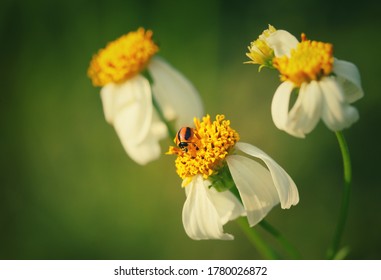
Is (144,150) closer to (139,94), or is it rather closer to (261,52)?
(139,94)

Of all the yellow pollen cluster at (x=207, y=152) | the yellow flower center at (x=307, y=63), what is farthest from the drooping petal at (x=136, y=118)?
the yellow flower center at (x=307, y=63)

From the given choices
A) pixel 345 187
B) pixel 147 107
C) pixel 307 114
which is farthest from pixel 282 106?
pixel 147 107

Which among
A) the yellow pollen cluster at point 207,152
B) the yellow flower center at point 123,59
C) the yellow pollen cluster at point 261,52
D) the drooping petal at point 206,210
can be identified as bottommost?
the drooping petal at point 206,210

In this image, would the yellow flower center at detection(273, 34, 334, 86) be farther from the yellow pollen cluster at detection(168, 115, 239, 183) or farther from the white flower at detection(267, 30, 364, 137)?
the yellow pollen cluster at detection(168, 115, 239, 183)

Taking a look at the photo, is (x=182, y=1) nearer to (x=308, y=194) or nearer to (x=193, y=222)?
(x=308, y=194)

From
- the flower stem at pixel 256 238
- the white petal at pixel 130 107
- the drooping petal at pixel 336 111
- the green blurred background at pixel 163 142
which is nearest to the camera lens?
the drooping petal at pixel 336 111

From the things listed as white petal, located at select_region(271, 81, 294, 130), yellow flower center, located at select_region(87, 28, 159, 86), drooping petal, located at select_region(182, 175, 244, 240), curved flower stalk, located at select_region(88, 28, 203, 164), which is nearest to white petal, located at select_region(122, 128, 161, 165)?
curved flower stalk, located at select_region(88, 28, 203, 164)

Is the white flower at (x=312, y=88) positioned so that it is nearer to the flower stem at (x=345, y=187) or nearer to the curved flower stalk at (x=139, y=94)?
the flower stem at (x=345, y=187)
